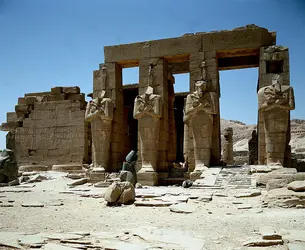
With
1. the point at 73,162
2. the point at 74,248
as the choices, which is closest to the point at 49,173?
the point at 73,162

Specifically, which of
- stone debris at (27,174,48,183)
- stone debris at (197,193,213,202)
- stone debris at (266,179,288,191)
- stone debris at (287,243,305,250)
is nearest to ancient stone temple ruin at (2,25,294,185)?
stone debris at (27,174,48,183)

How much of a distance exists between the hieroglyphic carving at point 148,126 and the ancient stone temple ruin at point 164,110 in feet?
0.13

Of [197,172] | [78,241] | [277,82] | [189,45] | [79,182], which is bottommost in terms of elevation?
[79,182]

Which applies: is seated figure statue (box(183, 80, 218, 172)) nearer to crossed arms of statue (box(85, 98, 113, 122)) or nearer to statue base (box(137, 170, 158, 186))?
statue base (box(137, 170, 158, 186))

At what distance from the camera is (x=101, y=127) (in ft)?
48.4

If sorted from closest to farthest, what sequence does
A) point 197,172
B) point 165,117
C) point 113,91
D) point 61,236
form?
point 61,236, point 197,172, point 165,117, point 113,91

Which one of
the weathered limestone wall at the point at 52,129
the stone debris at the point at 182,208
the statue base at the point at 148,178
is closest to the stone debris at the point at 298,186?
the stone debris at the point at 182,208

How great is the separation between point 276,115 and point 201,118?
8.72ft

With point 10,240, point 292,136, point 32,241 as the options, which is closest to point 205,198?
point 32,241

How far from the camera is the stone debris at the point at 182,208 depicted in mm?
7012

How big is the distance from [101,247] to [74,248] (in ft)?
1.09

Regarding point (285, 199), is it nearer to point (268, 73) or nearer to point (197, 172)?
point (197, 172)

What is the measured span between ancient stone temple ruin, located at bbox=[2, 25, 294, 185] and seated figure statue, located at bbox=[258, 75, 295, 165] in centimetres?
3

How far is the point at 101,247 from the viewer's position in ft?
14.2
